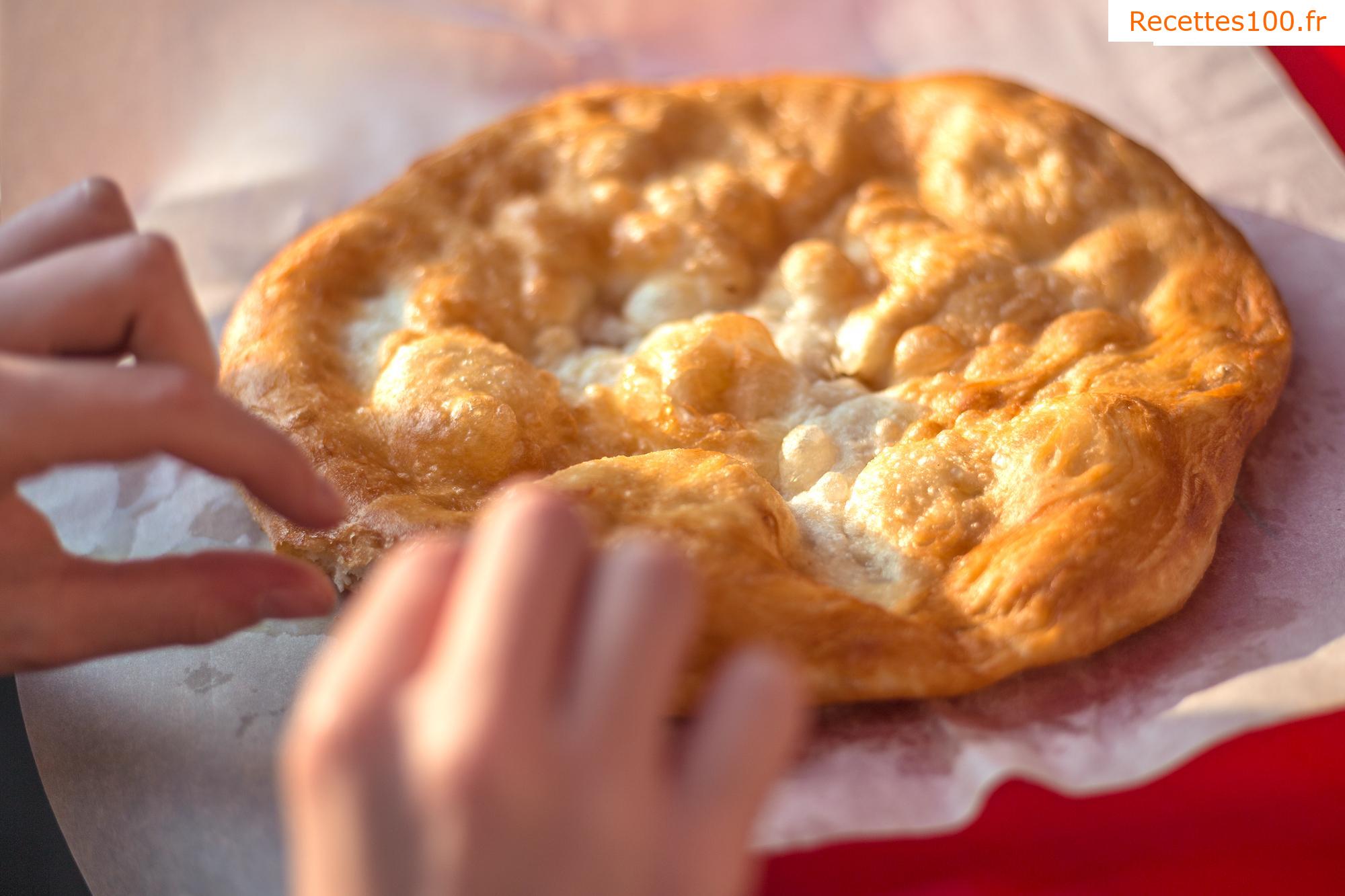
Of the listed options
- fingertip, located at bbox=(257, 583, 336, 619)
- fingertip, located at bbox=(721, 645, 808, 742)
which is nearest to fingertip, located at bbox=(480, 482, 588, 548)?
fingertip, located at bbox=(721, 645, 808, 742)

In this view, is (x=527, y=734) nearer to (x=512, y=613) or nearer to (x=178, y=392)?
(x=512, y=613)

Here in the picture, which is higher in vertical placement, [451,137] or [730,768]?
[730,768]

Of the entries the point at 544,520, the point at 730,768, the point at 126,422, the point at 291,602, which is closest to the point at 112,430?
the point at 126,422

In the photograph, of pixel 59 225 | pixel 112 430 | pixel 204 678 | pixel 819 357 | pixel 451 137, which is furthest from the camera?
pixel 451 137

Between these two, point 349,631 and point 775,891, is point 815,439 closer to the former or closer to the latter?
point 775,891

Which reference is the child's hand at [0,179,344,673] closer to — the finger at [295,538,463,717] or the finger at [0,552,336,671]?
the finger at [0,552,336,671]

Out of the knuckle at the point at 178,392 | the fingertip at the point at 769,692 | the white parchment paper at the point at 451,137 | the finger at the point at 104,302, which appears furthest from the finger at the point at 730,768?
the finger at the point at 104,302
